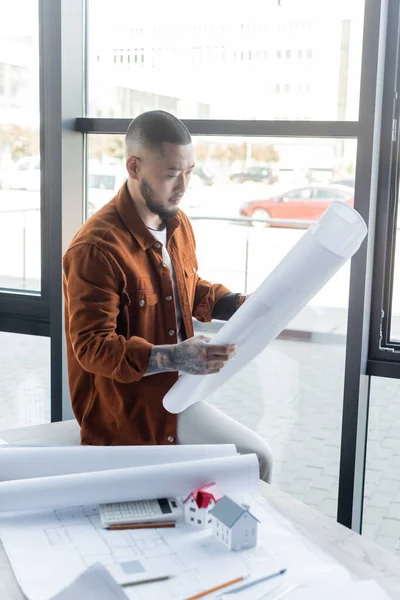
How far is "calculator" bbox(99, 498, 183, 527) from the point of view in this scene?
57.4 inches

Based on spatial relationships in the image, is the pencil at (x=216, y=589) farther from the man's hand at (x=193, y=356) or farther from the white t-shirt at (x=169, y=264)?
→ the white t-shirt at (x=169, y=264)

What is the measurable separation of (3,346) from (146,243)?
4.06ft

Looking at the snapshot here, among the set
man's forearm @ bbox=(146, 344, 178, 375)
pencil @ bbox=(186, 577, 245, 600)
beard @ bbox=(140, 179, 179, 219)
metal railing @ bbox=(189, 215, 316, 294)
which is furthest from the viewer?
metal railing @ bbox=(189, 215, 316, 294)

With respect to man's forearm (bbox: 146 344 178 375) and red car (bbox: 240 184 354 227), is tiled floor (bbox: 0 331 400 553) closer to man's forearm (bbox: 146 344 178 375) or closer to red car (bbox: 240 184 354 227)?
red car (bbox: 240 184 354 227)

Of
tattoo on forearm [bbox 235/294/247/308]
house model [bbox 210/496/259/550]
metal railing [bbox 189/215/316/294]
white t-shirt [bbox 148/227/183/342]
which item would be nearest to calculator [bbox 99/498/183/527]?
house model [bbox 210/496/259/550]

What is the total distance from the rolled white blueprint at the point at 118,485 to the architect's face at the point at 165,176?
0.76 m

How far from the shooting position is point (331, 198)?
2441mm

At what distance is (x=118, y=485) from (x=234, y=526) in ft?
0.92

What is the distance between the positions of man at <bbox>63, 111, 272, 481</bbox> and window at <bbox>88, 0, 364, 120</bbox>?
0.61 meters

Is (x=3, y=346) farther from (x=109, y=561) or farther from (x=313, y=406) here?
(x=109, y=561)

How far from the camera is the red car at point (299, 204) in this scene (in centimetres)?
243

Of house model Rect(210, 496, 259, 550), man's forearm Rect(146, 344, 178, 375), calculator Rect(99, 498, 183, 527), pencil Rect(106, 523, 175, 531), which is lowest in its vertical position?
pencil Rect(106, 523, 175, 531)

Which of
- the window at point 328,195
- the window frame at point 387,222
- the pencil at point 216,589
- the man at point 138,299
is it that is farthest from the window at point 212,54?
the pencil at point 216,589

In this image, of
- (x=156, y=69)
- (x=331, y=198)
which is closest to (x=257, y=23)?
(x=156, y=69)
